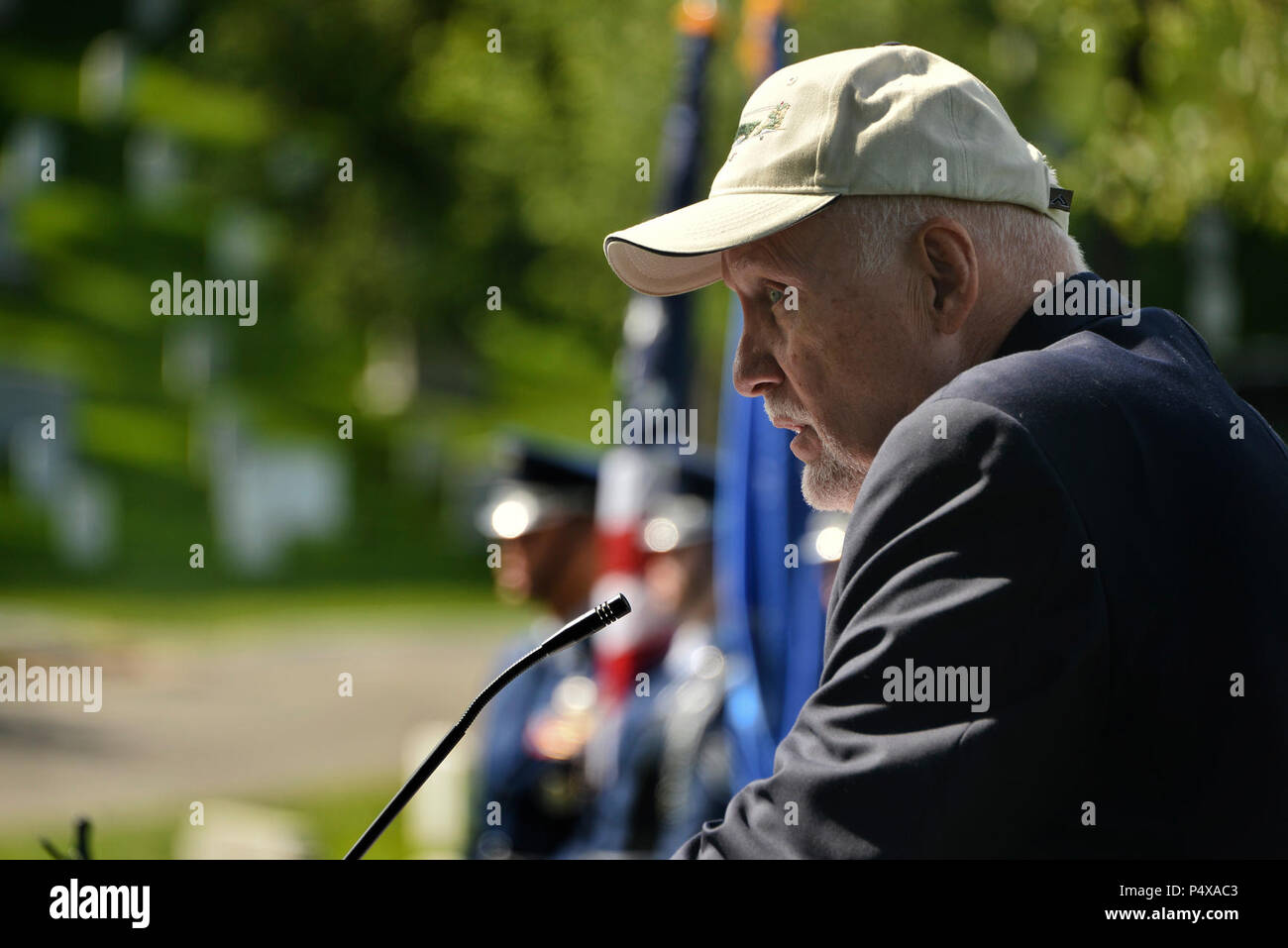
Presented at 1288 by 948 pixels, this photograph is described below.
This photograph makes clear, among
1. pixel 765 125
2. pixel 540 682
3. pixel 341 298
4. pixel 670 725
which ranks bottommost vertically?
pixel 670 725

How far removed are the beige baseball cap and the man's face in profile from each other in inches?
2.0

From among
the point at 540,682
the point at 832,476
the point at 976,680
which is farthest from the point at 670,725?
the point at 976,680

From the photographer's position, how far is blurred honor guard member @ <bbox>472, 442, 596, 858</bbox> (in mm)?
6016

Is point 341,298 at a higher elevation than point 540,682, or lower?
higher

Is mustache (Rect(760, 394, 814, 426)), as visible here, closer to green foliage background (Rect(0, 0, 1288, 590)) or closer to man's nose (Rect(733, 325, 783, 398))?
Result: man's nose (Rect(733, 325, 783, 398))

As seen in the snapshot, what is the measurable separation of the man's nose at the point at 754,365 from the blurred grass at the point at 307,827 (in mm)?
7260

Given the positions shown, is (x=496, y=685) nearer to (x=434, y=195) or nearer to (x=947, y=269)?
(x=947, y=269)

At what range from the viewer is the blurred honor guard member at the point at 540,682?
6.02 metres

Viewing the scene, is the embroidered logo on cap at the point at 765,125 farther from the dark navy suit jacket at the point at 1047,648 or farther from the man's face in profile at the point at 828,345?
the dark navy suit jacket at the point at 1047,648

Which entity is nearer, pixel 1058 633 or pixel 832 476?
pixel 1058 633

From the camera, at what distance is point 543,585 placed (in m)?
6.45

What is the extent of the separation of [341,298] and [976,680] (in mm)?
21081

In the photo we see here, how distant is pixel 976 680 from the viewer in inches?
46.9
